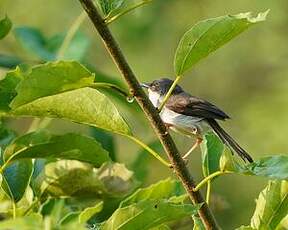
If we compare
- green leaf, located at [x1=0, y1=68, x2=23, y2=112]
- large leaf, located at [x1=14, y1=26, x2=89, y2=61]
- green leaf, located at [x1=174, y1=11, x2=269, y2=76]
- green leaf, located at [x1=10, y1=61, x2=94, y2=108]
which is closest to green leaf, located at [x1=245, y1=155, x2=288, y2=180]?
green leaf, located at [x1=174, y1=11, x2=269, y2=76]

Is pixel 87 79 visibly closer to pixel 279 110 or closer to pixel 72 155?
pixel 72 155

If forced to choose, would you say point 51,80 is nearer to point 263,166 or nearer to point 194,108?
point 263,166

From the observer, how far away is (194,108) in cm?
397

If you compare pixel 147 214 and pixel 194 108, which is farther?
pixel 194 108

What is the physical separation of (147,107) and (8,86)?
442 mm

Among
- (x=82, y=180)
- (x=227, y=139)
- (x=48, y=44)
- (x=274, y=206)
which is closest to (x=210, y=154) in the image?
(x=274, y=206)

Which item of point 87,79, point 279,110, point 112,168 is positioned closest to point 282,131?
point 279,110

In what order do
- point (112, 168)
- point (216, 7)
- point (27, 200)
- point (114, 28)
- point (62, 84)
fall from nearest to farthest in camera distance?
point (62, 84) → point (27, 200) → point (112, 168) → point (114, 28) → point (216, 7)

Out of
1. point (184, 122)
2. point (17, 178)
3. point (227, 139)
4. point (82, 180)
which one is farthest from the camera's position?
point (227, 139)

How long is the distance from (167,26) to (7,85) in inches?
274

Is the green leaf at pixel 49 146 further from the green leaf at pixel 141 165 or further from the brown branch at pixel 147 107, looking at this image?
the green leaf at pixel 141 165

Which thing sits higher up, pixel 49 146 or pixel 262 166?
pixel 49 146

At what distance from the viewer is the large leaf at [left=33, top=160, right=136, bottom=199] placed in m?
2.50

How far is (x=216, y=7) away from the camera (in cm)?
893
